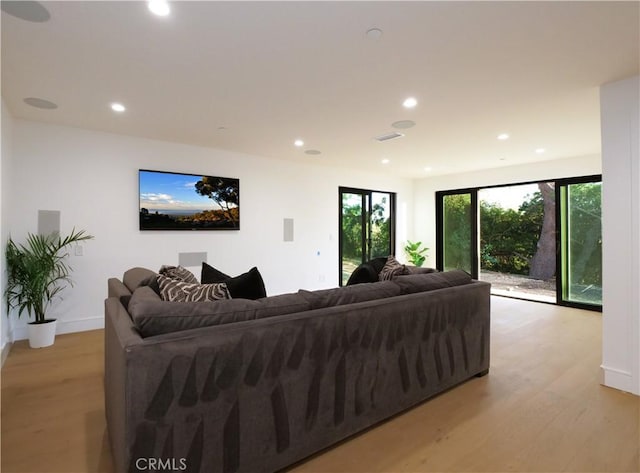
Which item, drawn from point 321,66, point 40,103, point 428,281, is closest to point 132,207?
point 40,103

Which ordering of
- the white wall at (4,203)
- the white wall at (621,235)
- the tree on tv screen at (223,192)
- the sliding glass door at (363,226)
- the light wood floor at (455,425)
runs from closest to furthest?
the light wood floor at (455,425), the white wall at (621,235), the white wall at (4,203), the tree on tv screen at (223,192), the sliding glass door at (363,226)

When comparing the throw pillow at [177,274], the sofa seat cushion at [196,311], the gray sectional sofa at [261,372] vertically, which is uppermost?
the throw pillow at [177,274]

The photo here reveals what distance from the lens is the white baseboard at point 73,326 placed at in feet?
12.3

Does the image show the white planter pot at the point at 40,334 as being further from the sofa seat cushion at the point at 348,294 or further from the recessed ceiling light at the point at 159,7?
the recessed ceiling light at the point at 159,7

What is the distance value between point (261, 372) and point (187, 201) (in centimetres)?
370

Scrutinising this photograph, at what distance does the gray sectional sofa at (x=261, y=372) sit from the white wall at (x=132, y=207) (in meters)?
2.19

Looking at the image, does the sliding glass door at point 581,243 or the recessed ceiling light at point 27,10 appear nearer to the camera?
the recessed ceiling light at point 27,10

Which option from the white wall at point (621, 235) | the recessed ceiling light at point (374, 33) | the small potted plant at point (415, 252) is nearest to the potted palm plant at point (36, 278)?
the recessed ceiling light at point (374, 33)

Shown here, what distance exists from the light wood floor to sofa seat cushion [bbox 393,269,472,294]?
83 cm

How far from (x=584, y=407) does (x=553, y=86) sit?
257cm

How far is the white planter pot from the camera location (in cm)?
349

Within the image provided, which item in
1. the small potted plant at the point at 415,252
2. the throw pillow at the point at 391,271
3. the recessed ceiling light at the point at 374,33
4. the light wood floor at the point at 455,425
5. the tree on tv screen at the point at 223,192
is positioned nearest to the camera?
the light wood floor at the point at 455,425

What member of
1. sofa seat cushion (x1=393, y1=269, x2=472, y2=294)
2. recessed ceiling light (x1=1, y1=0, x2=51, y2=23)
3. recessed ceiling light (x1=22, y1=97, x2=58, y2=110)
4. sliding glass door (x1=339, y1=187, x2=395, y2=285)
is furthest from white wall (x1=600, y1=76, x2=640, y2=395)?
Result: recessed ceiling light (x1=22, y1=97, x2=58, y2=110)

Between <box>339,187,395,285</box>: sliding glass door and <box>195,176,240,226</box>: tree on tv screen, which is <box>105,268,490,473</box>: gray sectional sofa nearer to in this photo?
<box>195,176,240,226</box>: tree on tv screen
